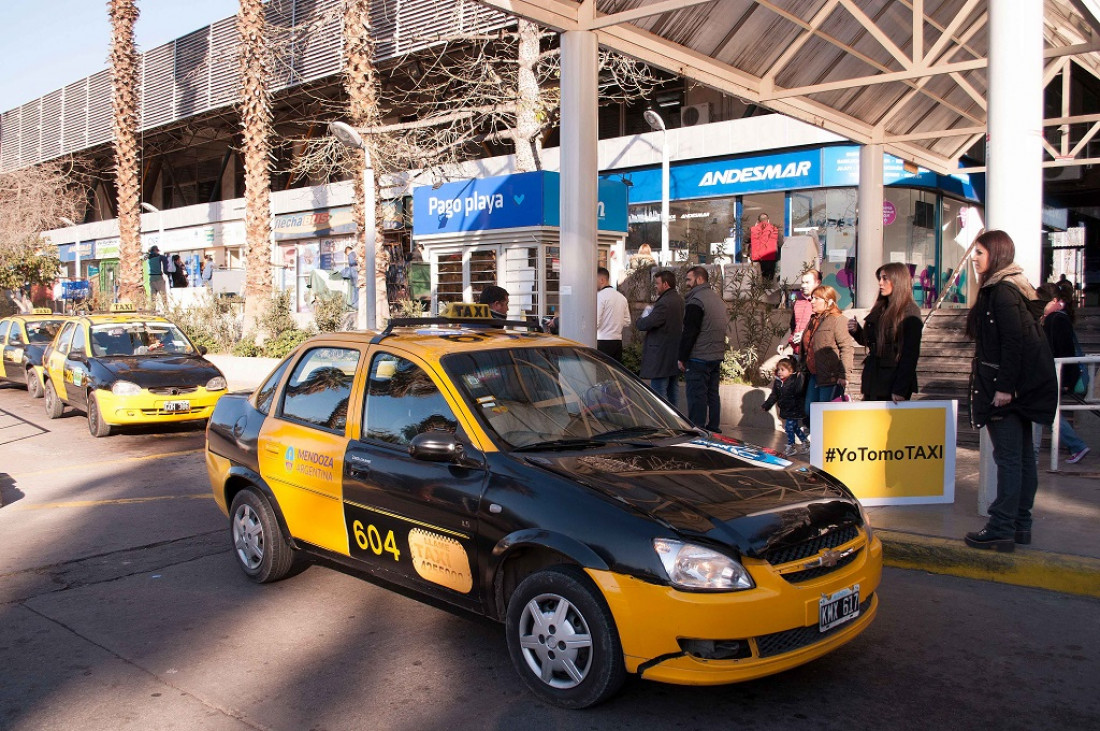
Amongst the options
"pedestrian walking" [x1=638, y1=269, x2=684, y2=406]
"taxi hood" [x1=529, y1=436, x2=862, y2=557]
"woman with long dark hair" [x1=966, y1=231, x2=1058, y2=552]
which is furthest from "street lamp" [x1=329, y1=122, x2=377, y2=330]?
"taxi hood" [x1=529, y1=436, x2=862, y2=557]

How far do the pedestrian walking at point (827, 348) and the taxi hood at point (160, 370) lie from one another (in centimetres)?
800

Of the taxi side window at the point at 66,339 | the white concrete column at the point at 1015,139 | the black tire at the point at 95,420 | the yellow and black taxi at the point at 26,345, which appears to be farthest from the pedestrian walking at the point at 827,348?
the yellow and black taxi at the point at 26,345

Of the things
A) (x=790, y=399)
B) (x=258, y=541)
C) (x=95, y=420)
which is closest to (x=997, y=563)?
(x=790, y=399)

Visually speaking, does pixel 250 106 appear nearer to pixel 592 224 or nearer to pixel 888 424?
pixel 592 224

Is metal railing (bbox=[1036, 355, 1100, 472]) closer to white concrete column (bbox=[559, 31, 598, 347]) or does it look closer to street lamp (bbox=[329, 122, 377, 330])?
white concrete column (bbox=[559, 31, 598, 347])

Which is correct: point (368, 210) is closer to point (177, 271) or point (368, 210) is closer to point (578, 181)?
point (578, 181)

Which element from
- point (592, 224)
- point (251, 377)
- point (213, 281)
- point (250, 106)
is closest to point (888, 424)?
point (592, 224)

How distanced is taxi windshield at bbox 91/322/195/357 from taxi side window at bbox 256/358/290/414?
7834 millimetres

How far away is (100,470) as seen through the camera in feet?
32.4

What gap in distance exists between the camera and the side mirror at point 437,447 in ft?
14.3

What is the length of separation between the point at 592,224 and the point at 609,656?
20.5 ft

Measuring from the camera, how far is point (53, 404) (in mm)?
13797

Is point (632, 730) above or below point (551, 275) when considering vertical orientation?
below

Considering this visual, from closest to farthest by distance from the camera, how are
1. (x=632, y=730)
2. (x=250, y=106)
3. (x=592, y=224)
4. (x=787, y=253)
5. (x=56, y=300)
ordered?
1. (x=632, y=730)
2. (x=592, y=224)
3. (x=787, y=253)
4. (x=250, y=106)
5. (x=56, y=300)
